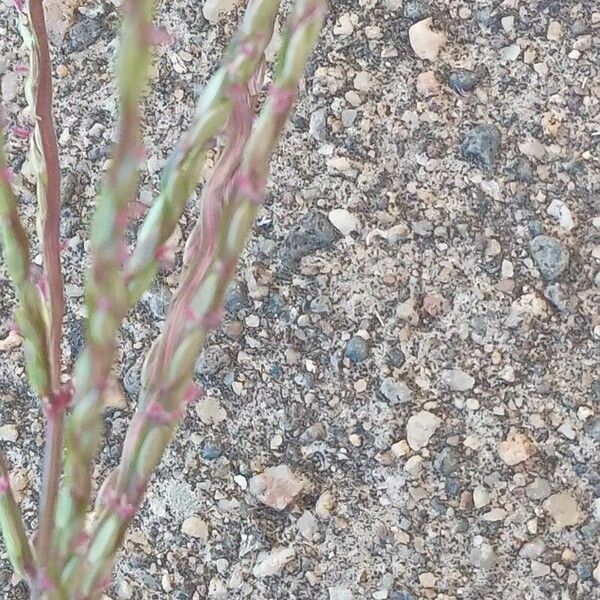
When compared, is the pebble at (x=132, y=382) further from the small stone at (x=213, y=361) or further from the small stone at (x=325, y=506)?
the small stone at (x=325, y=506)

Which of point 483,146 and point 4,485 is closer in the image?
point 4,485

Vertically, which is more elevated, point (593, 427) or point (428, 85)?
point (428, 85)

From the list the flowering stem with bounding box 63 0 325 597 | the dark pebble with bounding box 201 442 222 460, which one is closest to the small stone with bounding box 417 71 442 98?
the dark pebble with bounding box 201 442 222 460

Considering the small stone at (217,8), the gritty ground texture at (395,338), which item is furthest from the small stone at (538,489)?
the small stone at (217,8)

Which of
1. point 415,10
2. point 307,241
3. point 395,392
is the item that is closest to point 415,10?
point 415,10

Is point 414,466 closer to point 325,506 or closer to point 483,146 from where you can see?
point 325,506

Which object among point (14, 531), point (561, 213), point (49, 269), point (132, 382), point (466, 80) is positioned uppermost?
point (466, 80)

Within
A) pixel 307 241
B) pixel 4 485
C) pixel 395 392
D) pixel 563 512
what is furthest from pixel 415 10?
pixel 4 485

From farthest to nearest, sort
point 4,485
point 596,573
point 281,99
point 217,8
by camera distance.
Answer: point 217,8
point 596,573
point 4,485
point 281,99

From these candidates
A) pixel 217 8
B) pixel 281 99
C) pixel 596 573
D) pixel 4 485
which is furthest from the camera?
pixel 217 8
